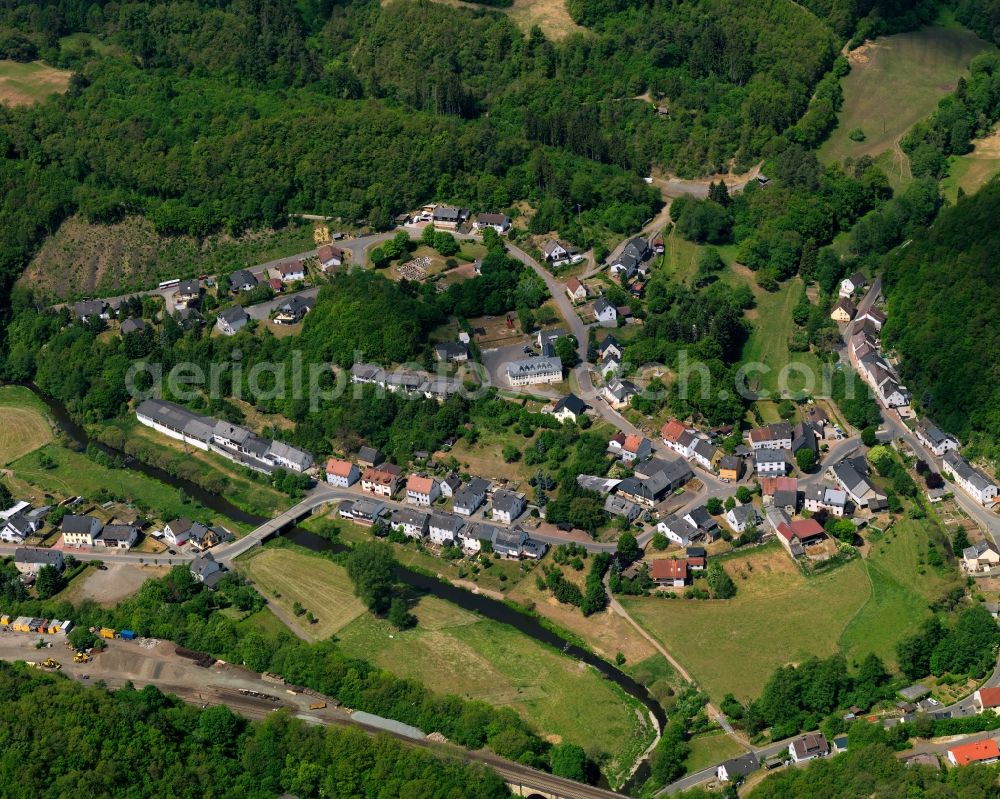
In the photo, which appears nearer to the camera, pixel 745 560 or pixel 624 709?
pixel 624 709

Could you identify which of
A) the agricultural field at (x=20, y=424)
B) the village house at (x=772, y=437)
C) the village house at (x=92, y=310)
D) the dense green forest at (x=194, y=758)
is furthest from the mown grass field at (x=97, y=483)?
the village house at (x=772, y=437)

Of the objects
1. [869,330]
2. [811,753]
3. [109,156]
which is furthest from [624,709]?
[109,156]

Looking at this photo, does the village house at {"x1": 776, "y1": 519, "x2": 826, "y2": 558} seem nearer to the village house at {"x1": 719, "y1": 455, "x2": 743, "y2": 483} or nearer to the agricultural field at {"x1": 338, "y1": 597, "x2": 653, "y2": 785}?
the village house at {"x1": 719, "y1": 455, "x2": 743, "y2": 483}

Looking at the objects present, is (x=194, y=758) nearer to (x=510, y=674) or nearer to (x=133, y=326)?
(x=510, y=674)

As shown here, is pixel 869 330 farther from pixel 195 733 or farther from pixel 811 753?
pixel 195 733

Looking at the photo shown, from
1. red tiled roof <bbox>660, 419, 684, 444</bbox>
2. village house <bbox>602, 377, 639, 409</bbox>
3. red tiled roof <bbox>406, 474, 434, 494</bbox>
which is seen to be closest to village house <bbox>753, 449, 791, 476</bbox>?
red tiled roof <bbox>660, 419, 684, 444</bbox>

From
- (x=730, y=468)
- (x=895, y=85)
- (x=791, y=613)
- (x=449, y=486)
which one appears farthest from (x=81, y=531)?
(x=895, y=85)
